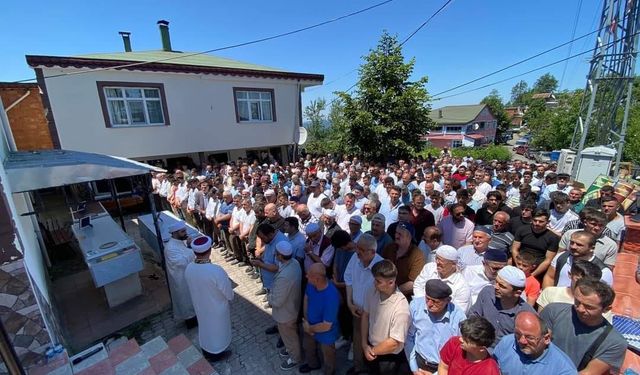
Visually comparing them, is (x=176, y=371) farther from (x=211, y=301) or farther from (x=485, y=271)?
(x=485, y=271)

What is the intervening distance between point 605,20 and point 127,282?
653 inches

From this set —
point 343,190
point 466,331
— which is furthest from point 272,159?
point 466,331

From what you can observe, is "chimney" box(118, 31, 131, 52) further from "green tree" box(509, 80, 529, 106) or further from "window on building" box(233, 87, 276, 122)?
"green tree" box(509, 80, 529, 106)

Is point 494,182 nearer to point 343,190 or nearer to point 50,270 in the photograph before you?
point 343,190

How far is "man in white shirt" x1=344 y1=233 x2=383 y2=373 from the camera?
10.2 ft

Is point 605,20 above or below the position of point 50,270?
above

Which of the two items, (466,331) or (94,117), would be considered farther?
(94,117)

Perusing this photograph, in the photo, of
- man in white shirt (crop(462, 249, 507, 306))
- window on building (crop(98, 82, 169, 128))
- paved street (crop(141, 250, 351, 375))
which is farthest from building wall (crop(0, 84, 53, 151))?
man in white shirt (crop(462, 249, 507, 306))

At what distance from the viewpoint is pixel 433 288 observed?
238cm

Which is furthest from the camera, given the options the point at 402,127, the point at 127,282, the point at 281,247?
the point at 402,127

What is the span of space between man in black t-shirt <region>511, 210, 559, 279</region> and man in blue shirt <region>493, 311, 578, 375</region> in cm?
194

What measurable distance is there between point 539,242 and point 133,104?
13102 millimetres

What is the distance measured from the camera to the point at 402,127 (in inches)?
545

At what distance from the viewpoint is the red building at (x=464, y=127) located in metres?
43.7
